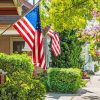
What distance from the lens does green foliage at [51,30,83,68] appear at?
25500mm

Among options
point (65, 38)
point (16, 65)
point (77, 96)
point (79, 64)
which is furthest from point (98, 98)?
point (79, 64)

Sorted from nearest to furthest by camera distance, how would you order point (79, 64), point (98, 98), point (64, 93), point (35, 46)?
point (35, 46) → point (98, 98) → point (64, 93) → point (79, 64)

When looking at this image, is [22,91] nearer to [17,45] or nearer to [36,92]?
[36,92]

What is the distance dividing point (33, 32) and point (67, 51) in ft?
50.5

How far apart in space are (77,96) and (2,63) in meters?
3.82

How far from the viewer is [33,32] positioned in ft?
34.3

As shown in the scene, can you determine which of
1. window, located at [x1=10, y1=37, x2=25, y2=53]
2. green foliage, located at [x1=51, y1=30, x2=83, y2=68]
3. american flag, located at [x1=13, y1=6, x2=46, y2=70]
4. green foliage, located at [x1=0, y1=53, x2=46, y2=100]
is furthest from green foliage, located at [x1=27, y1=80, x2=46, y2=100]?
green foliage, located at [x1=51, y1=30, x2=83, y2=68]

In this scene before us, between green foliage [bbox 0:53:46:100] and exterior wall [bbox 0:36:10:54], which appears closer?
green foliage [bbox 0:53:46:100]

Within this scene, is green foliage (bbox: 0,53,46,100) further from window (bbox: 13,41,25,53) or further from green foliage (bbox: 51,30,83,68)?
green foliage (bbox: 51,30,83,68)

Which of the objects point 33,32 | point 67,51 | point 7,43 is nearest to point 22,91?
point 33,32

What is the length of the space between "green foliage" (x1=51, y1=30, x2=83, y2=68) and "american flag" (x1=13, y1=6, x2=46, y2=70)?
1483 centimetres

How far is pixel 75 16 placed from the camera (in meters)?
16.8

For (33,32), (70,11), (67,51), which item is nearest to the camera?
(33,32)

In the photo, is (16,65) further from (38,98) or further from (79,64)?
(79,64)
